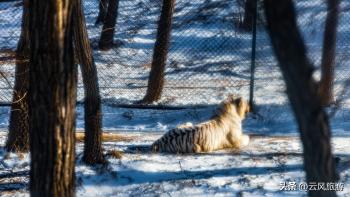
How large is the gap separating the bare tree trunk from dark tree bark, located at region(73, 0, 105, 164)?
3.98 meters

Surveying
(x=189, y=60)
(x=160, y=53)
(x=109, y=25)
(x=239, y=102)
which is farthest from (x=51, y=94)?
(x=109, y=25)

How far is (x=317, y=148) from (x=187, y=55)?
13.2 m

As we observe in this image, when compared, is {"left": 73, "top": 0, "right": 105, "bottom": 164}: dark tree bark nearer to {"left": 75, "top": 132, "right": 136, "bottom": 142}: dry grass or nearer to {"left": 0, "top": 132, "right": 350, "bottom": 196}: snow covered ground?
{"left": 0, "top": 132, "right": 350, "bottom": 196}: snow covered ground

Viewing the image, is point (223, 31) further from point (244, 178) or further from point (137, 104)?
point (244, 178)

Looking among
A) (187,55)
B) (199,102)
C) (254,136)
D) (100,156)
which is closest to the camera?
(100,156)

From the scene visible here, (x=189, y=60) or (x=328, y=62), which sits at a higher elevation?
(x=189, y=60)

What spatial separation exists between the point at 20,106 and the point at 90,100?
1109 mm

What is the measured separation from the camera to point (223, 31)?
56.0 ft

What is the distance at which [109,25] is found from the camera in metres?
17.7

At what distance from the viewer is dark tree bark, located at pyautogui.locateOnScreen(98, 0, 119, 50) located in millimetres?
17172

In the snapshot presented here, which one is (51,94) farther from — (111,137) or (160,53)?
(160,53)

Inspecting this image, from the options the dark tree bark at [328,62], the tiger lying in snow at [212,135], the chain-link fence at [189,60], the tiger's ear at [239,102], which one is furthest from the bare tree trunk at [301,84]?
the tiger's ear at [239,102]

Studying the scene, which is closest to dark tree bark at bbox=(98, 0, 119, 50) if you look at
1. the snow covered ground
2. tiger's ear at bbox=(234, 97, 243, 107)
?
tiger's ear at bbox=(234, 97, 243, 107)

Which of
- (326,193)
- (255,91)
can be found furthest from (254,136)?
(326,193)
